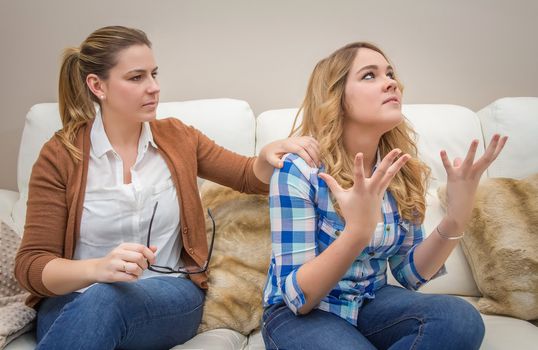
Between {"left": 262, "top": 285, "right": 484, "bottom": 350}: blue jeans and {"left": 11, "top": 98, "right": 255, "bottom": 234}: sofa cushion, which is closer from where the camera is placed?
{"left": 262, "top": 285, "right": 484, "bottom": 350}: blue jeans

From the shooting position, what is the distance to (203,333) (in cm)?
147

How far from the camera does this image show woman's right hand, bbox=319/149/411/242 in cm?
103

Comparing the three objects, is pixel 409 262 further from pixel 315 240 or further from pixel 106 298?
pixel 106 298

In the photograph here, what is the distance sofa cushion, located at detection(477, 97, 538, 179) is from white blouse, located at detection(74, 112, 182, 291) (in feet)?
3.54

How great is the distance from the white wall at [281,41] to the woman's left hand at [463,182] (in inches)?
39.4

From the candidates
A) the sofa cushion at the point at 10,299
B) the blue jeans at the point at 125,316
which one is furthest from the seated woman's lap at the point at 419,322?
the sofa cushion at the point at 10,299

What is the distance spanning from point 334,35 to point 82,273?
1342 mm

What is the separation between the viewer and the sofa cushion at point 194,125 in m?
1.81

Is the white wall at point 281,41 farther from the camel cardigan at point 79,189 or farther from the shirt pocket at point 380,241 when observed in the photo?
the shirt pocket at point 380,241

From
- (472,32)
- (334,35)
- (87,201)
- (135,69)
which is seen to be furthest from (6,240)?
(472,32)

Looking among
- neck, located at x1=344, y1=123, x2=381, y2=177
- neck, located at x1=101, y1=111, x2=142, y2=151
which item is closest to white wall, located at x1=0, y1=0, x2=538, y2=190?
neck, located at x1=101, y1=111, x2=142, y2=151

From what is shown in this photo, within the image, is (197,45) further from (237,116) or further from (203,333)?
(203,333)

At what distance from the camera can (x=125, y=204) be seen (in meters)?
1.41

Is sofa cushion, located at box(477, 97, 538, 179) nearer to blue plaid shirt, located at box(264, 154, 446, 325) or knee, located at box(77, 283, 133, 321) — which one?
blue plaid shirt, located at box(264, 154, 446, 325)
